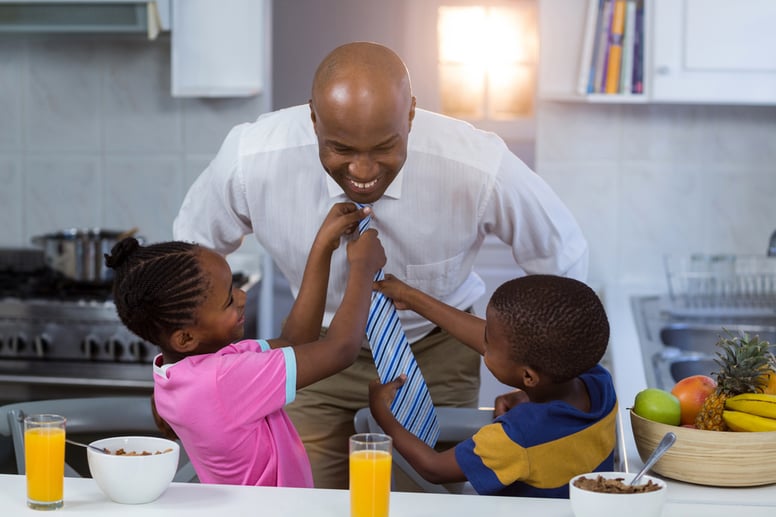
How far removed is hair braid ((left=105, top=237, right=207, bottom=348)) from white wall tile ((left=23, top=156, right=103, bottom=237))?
2178 mm

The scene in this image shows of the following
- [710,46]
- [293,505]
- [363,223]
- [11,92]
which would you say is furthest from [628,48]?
[293,505]

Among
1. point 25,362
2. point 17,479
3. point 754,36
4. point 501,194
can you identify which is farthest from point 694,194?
point 17,479

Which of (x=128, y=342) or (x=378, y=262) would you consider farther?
(x=128, y=342)

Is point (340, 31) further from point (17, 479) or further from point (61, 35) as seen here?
point (17, 479)

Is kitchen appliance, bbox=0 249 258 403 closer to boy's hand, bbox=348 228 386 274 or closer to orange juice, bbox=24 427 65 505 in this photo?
boy's hand, bbox=348 228 386 274

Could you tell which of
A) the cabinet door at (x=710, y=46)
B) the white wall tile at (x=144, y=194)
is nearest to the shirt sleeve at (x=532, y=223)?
the cabinet door at (x=710, y=46)

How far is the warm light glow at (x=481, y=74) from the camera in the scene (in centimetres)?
423

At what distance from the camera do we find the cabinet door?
10.3 ft

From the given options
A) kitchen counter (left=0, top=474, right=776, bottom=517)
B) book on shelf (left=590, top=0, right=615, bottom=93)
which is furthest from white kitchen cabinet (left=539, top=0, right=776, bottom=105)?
kitchen counter (left=0, top=474, right=776, bottom=517)

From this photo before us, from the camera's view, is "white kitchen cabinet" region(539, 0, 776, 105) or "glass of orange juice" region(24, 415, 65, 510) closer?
"glass of orange juice" region(24, 415, 65, 510)

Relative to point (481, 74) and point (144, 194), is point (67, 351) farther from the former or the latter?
point (481, 74)

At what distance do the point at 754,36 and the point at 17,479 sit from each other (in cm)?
255

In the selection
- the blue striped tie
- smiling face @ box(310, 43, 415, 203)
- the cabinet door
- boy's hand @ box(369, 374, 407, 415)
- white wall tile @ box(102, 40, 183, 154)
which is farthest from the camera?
white wall tile @ box(102, 40, 183, 154)

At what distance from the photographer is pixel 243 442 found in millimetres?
1646
